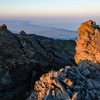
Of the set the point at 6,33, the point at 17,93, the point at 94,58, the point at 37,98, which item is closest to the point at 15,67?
the point at 17,93

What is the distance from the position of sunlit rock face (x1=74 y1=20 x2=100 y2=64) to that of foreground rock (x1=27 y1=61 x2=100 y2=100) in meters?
6.06

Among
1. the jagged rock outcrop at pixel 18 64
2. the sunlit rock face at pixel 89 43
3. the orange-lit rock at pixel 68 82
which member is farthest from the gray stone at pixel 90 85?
the jagged rock outcrop at pixel 18 64

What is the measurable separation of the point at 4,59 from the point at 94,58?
20.0 metres

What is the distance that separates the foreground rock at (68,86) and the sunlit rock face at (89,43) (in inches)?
238

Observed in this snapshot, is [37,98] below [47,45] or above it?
below

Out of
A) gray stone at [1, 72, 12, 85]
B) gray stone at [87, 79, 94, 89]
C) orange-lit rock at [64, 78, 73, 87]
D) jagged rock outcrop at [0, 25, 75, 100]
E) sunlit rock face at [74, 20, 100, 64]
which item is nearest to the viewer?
orange-lit rock at [64, 78, 73, 87]

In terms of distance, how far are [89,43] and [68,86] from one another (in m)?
16.7

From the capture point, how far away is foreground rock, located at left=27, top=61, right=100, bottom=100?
108ft

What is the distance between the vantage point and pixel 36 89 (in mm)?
40281

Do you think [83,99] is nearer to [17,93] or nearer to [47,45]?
[17,93]

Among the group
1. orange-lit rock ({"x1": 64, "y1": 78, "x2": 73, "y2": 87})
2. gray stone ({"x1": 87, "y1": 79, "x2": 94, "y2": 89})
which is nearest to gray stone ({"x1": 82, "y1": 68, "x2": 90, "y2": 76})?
gray stone ({"x1": 87, "y1": 79, "x2": 94, "y2": 89})

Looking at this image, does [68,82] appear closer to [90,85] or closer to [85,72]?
[90,85]

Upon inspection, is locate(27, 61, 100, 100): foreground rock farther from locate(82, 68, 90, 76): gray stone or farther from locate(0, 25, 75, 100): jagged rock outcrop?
locate(0, 25, 75, 100): jagged rock outcrop

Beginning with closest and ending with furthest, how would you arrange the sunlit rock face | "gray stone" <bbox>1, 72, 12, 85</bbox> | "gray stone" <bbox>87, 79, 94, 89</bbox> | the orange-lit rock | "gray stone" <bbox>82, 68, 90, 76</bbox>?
1. the orange-lit rock
2. "gray stone" <bbox>87, 79, 94, 89</bbox>
3. "gray stone" <bbox>1, 72, 12, 85</bbox>
4. "gray stone" <bbox>82, 68, 90, 76</bbox>
5. the sunlit rock face
